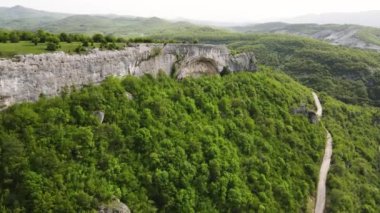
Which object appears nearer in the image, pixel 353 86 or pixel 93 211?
pixel 93 211

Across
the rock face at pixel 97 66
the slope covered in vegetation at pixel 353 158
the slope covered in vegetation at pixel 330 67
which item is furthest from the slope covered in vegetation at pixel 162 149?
the slope covered in vegetation at pixel 330 67

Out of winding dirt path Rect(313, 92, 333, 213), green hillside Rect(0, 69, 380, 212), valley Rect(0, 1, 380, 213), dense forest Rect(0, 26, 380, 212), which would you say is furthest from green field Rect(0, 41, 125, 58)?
winding dirt path Rect(313, 92, 333, 213)

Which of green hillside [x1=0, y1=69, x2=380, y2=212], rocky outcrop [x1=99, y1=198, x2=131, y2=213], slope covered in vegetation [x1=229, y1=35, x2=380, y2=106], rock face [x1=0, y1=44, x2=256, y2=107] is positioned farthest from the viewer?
slope covered in vegetation [x1=229, y1=35, x2=380, y2=106]

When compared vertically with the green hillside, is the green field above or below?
above

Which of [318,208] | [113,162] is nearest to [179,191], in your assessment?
[113,162]

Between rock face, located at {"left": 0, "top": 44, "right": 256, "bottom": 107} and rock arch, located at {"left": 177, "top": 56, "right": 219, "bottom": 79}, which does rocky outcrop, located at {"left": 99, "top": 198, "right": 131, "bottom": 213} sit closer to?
rock face, located at {"left": 0, "top": 44, "right": 256, "bottom": 107}

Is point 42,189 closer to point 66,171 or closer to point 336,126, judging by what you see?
point 66,171
